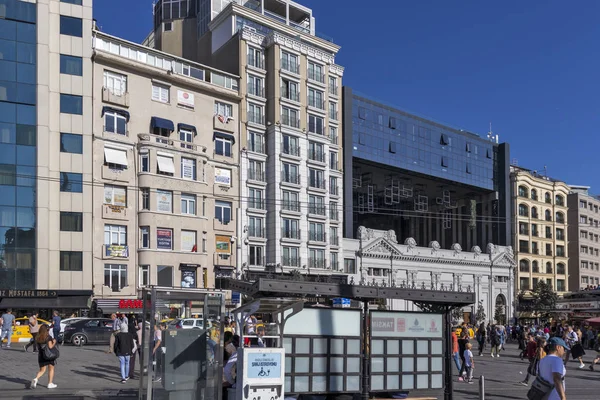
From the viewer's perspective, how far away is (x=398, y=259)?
68.1 m

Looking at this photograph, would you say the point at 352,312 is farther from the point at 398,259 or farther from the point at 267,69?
A: the point at 398,259

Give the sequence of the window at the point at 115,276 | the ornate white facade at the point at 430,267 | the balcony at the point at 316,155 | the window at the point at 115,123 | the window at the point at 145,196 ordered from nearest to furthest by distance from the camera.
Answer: the window at the point at 115,276 → the window at the point at 115,123 → the window at the point at 145,196 → the balcony at the point at 316,155 → the ornate white facade at the point at 430,267

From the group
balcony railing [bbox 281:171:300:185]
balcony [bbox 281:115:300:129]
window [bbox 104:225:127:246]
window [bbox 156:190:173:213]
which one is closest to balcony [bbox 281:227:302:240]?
balcony railing [bbox 281:171:300:185]

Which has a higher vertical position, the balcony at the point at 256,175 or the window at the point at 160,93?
the window at the point at 160,93

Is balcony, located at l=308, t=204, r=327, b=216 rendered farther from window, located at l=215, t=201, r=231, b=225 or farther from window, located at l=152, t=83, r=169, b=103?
window, located at l=152, t=83, r=169, b=103

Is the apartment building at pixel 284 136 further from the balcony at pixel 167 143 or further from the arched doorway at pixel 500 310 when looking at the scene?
the arched doorway at pixel 500 310

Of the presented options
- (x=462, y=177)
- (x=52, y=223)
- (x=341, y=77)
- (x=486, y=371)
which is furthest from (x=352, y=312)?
(x=462, y=177)

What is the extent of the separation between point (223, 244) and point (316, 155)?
1263 cm

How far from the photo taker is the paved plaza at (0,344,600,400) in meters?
16.4

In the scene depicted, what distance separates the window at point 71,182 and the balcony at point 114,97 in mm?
5931

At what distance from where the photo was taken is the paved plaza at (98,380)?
16.4 meters

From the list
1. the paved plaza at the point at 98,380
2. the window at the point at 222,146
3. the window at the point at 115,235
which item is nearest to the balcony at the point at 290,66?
the window at the point at 222,146

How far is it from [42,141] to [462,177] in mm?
48242

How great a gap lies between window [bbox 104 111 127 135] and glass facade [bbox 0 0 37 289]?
16.4 ft
